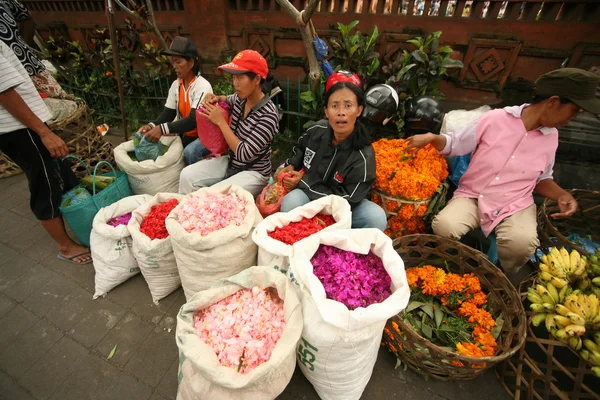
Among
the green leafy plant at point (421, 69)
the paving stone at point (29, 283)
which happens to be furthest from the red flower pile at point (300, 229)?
the paving stone at point (29, 283)

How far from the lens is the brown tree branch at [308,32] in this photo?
2.60 meters

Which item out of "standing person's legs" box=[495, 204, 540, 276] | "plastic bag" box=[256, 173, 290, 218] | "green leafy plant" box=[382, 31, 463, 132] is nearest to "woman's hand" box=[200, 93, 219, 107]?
"plastic bag" box=[256, 173, 290, 218]

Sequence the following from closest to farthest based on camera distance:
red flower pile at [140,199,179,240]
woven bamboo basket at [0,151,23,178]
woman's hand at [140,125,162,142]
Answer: red flower pile at [140,199,179,240] → woman's hand at [140,125,162,142] → woven bamboo basket at [0,151,23,178]

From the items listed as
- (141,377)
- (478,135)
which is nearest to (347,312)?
(141,377)

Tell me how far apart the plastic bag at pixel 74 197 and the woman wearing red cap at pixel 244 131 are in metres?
0.88

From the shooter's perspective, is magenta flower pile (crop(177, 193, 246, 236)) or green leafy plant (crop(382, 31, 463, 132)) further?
green leafy plant (crop(382, 31, 463, 132))

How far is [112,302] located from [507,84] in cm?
489

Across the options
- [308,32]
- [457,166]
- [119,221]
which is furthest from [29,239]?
[457,166]

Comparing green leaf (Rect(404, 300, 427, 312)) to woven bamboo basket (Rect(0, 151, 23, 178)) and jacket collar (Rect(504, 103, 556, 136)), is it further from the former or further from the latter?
woven bamboo basket (Rect(0, 151, 23, 178))

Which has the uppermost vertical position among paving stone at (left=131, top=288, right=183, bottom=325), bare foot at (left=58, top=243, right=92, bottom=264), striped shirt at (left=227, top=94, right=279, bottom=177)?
striped shirt at (left=227, top=94, right=279, bottom=177)

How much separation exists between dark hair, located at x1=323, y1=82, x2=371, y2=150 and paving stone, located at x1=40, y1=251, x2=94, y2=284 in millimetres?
2807

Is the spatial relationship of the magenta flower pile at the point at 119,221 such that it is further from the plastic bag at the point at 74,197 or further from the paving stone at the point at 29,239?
the paving stone at the point at 29,239

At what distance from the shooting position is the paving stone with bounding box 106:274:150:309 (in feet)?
8.25

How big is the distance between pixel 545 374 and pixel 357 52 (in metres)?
3.42
